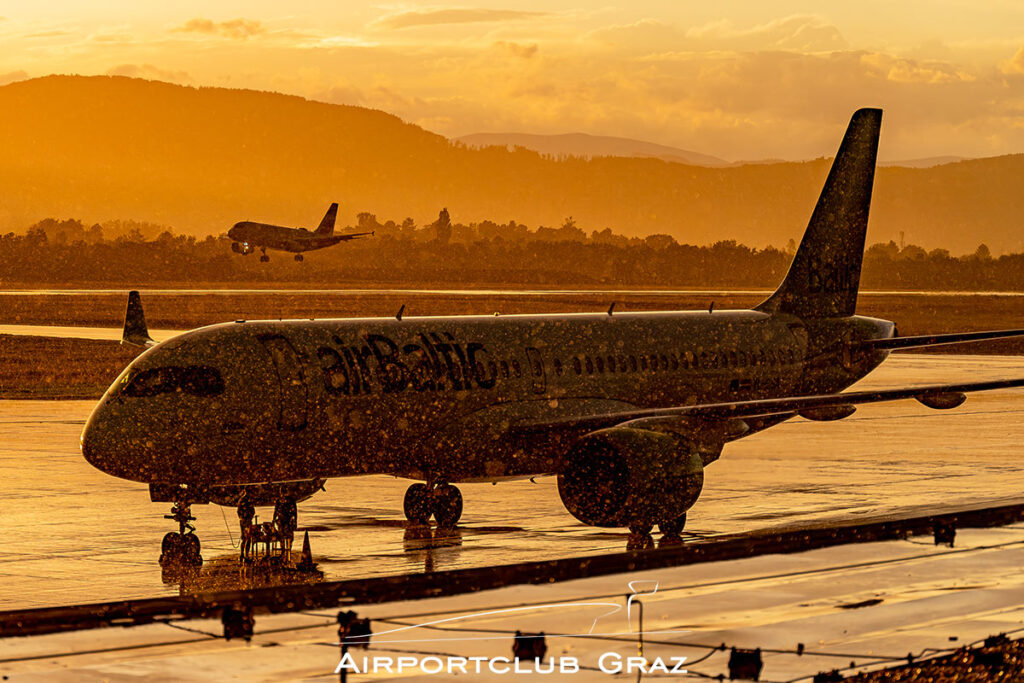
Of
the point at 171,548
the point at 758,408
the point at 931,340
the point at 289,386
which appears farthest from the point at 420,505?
the point at 931,340

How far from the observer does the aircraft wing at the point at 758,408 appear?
26.9m

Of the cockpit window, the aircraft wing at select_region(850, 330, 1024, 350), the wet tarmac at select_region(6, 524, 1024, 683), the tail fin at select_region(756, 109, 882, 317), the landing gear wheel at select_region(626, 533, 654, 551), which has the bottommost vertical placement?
the landing gear wheel at select_region(626, 533, 654, 551)

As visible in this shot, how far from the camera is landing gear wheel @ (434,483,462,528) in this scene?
93.5 ft

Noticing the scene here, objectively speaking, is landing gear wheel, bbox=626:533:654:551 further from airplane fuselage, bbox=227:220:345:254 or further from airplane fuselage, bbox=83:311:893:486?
airplane fuselage, bbox=227:220:345:254

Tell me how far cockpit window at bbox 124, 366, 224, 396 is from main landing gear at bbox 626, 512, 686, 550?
7459 millimetres

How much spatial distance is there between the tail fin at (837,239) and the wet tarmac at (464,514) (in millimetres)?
4156

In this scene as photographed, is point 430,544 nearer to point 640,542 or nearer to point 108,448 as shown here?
point 640,542

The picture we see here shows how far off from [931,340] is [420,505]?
40.1 ft

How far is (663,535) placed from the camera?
87.7ft

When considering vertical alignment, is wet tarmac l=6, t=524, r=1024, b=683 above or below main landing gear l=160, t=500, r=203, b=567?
above

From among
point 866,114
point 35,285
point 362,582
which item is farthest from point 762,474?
point 35,285

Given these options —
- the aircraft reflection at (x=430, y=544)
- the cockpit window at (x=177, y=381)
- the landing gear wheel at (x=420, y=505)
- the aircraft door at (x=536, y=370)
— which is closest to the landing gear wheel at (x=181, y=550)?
the cockpit window at (x=177, y=381)

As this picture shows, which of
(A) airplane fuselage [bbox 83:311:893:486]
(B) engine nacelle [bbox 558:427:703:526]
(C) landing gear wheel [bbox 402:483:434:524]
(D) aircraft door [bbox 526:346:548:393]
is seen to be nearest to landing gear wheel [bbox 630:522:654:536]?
(B) engine nacelle [bbox 558:427:703:526]

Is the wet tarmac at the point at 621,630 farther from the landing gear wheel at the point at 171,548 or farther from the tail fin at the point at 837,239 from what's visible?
the tail fin at the point at 837,239
